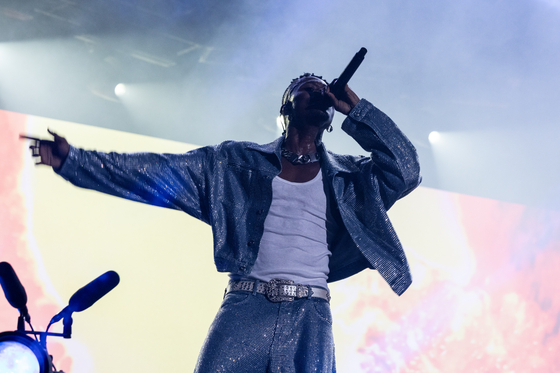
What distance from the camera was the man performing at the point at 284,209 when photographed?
4.82 feet

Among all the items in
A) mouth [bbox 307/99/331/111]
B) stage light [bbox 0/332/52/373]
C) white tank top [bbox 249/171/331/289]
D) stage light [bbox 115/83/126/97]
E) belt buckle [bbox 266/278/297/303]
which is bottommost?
stage light [bbox 0/332/52/373]

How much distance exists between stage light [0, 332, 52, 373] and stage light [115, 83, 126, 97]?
10.0ft

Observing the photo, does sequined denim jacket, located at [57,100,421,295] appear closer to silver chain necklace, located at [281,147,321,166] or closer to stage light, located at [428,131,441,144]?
silver chain necklace, located at [281,147,321,166]

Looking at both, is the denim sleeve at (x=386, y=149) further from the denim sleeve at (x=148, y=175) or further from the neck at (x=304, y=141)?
the denim sleeve at (x=148, y=175)

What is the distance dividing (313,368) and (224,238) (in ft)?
1.71

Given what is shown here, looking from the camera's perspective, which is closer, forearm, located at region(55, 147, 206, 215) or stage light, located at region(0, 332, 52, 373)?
stage light, located at region(0, 332, 52, 373)

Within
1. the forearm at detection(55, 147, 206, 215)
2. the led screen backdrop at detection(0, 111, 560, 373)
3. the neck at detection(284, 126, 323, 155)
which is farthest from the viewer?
the led screen backdrop at detection(0, 111, 560, 373)

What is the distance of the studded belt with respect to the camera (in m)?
1.51

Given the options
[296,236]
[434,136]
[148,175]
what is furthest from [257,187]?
[434,136]

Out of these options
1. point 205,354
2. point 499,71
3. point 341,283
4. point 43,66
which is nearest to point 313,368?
point 205,354

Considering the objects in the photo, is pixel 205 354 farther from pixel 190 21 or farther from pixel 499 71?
pixel 499 71

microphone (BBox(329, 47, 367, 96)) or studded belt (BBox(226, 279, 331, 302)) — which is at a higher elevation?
microphone (BBox(329, 47, 367, 96))

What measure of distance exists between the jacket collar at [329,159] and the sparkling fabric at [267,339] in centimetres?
52

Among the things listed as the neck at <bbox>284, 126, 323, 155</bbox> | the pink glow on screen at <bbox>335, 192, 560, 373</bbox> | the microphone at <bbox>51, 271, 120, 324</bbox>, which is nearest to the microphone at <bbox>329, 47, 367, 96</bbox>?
the neck at <bbox>284, 126, 323, 155</bbox>
